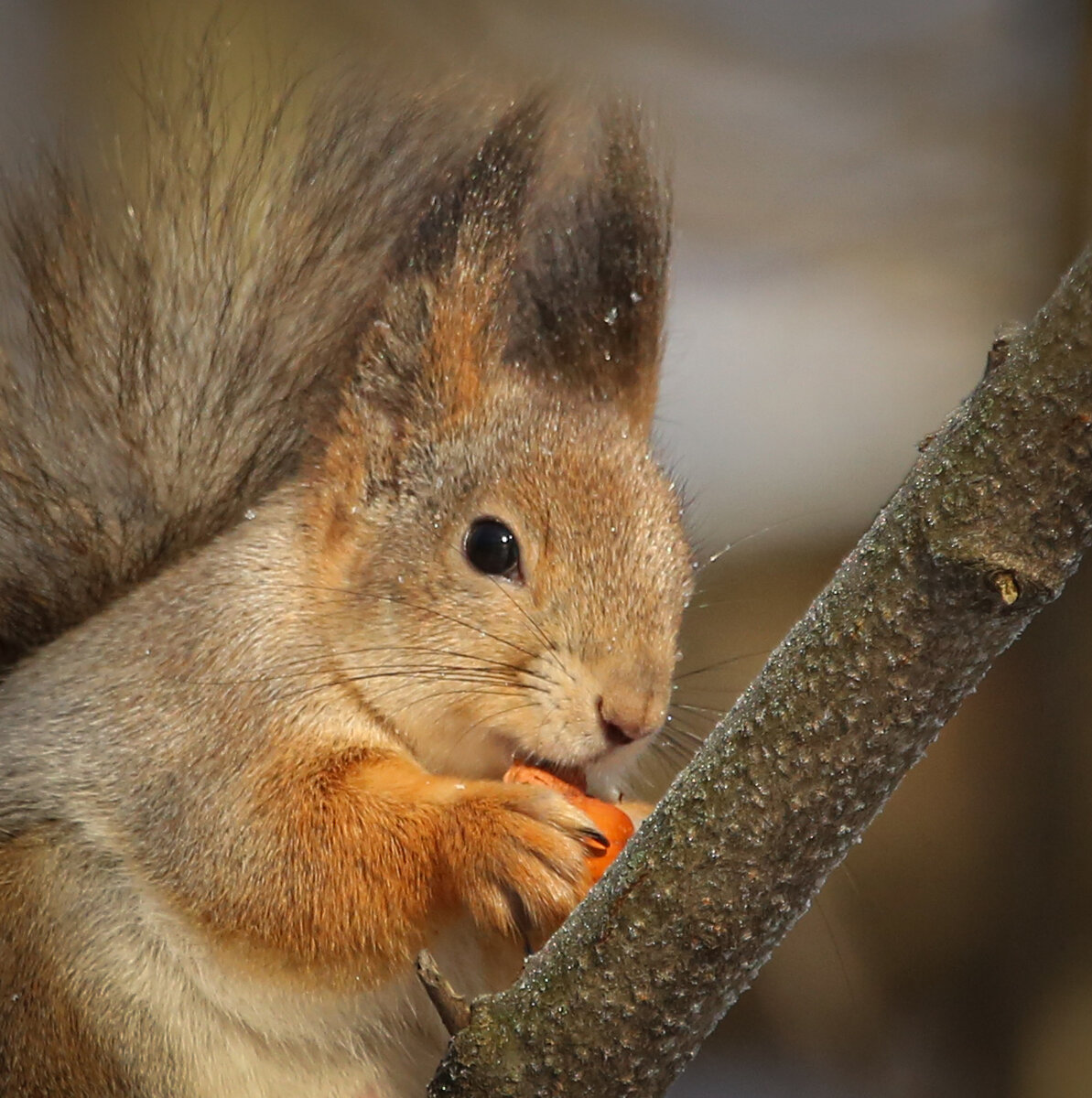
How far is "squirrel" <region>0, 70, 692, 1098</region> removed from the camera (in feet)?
3.72

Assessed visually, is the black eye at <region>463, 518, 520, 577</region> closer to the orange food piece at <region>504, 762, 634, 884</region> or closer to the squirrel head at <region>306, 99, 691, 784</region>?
Result: the squirrel head at <region>306, 99, 691, 784</region>

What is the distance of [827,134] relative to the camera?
7.75ft

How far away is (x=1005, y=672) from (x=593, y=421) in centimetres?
143

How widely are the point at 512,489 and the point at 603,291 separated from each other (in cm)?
29

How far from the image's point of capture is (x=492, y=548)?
1202mm

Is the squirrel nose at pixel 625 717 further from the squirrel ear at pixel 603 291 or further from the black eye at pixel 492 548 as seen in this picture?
the squirrel ear at pixel 603 291

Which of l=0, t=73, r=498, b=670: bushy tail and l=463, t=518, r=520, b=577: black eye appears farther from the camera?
l=0, t=73, r=498, b=670: bushy tail

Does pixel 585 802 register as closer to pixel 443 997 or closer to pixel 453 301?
pixel 443 997

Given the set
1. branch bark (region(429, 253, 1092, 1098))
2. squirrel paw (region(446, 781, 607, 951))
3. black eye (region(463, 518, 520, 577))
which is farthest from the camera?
black eye (region(463, 518, 520, 577))

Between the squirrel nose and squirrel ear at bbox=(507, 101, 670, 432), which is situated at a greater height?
squirrel ear at bbox=(507, 101, 670, 432)

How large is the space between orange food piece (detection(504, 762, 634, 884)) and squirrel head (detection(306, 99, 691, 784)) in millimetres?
21

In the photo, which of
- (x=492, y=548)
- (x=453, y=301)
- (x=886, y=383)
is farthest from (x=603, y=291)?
(x=886, y=383)

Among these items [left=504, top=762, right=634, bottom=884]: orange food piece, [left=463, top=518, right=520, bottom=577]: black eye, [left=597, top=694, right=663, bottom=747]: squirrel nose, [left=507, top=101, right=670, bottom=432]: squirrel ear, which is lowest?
[left=504, top=762, right=634, bottom=884]: orange food piece

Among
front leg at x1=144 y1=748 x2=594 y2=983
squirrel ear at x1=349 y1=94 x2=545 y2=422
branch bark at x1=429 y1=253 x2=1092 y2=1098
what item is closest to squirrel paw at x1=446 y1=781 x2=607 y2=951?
front leg at x1=144 y1=748 x2=594 y2=983
